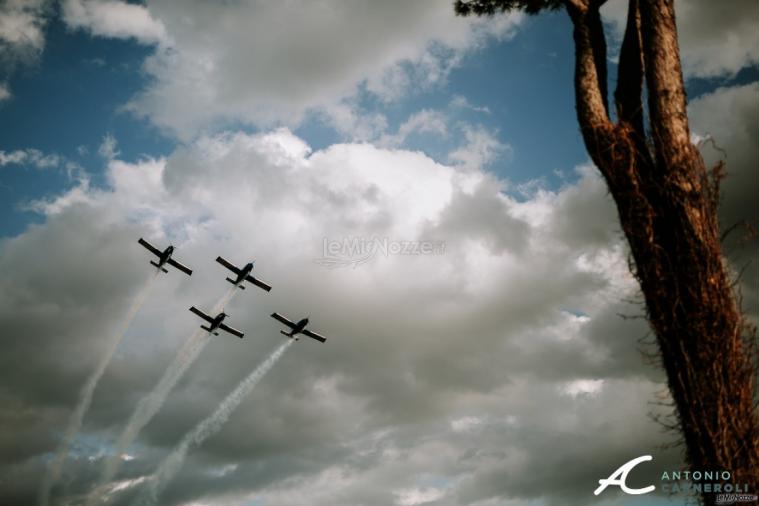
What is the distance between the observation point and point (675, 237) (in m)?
4.93

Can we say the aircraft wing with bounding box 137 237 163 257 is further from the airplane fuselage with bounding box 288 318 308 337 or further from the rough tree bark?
the rough tree bark

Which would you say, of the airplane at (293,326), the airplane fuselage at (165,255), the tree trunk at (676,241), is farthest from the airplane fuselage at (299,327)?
the tree trunk at (676,241)

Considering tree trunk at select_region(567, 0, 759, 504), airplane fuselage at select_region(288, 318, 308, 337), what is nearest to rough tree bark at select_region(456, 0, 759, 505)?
tree trunk at select_region(567, 0, 759, 504)

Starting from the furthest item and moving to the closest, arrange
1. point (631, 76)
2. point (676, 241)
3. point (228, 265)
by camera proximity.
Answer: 1. point (228, 265)
2. point (631, 76)
3. point (676, 241)

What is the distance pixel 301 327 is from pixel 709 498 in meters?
30.1

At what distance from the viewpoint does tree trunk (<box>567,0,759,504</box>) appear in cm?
439

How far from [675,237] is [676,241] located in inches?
1.8

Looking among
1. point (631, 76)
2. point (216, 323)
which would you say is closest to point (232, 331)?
point (216, 323)

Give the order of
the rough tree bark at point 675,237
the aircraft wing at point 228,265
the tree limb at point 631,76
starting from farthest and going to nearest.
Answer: the aircraft wing at point 228,265
the tree limb at point 631,76
the rough tree bark at point 675,237

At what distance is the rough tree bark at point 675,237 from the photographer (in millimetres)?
4387

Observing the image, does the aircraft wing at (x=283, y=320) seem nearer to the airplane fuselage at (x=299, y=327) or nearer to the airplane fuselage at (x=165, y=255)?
the airplane fuselage at (x=299, y=327)

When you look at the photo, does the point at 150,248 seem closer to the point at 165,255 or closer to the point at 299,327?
the point at 165,255

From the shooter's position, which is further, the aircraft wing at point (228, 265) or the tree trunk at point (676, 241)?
the aircraft wing at point (228, 265)

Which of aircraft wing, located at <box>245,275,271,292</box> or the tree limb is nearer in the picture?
the tree limb
